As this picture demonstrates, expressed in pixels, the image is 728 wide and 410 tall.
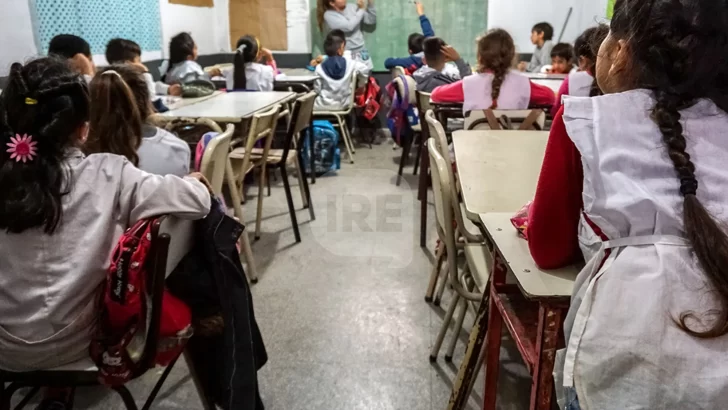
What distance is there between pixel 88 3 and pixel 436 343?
2.98 metres

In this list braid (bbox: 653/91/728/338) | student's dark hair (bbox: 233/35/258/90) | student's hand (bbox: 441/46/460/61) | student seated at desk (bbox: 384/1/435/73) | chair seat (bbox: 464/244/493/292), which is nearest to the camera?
braid (bbox: 653/91/728/338)

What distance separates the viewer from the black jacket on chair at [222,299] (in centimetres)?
131

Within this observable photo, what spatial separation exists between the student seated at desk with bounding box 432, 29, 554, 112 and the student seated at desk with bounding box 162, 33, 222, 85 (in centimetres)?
197

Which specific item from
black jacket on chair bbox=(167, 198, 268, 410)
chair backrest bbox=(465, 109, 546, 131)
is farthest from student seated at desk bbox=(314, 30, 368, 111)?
black jacket on chair bbox=(167, 198, 268, 410)

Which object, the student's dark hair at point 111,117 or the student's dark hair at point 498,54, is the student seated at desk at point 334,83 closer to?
the student's dark hair at point 498,54

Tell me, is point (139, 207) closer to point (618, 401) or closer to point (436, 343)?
point (618, 401)

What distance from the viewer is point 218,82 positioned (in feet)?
15.4

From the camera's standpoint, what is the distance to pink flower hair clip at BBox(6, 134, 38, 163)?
1.08m

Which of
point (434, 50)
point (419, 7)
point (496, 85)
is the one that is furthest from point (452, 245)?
point (419, 7)

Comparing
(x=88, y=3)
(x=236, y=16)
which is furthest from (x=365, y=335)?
(x=236, y=16)

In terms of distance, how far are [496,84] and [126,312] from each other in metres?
2.14

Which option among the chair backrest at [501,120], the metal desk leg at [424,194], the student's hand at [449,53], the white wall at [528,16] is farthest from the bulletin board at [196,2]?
the chair backrest at [501,120]

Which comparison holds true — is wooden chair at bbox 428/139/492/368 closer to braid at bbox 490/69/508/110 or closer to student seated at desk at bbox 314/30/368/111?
braid at bbox 490/69/508/110

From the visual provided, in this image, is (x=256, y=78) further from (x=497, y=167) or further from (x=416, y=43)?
(x=497, y=167)
